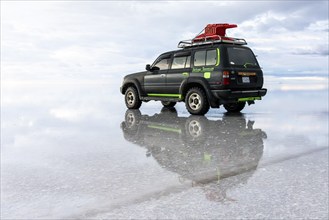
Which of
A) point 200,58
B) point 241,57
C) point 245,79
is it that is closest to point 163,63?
point 200,58

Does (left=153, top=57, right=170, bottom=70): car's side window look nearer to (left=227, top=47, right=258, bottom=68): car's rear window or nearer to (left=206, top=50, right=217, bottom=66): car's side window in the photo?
(left=206, top=50, right=217, bottom=66): car's side window

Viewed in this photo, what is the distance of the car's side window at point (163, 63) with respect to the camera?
12.4 meters

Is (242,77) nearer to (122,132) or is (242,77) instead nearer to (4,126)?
(122,132)

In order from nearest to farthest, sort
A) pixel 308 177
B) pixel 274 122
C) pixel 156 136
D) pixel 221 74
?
pixel 308 177 < pixel 156 136 < pixel 274 122 < pixel 221 74

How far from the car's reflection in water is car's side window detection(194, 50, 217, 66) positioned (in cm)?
158

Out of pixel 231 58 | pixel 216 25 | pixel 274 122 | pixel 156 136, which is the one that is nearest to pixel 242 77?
pixel 231 58

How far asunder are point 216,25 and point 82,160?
848 cm

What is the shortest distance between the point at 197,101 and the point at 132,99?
323 cm

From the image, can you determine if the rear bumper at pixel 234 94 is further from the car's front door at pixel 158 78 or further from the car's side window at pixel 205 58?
the car's front door at pixel 158 78

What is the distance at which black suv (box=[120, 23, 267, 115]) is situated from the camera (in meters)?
10.7

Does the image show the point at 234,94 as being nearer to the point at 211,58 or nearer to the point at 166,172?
the point at 211,58

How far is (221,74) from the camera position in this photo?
10617mm

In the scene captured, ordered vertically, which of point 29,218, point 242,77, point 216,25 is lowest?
point 29,218

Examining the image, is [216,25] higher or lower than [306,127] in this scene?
higher
